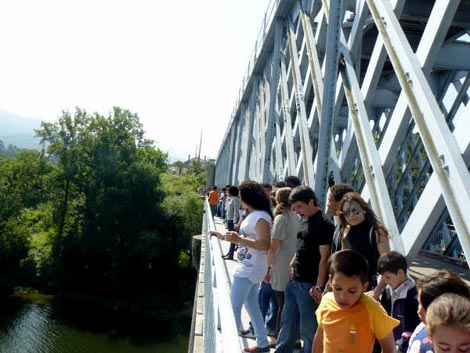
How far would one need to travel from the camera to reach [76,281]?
36094 mm

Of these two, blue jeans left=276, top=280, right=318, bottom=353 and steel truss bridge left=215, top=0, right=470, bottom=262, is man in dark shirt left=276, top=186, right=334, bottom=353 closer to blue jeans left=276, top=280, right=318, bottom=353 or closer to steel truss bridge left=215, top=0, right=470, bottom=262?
blue jeans left=276, top=280, right=318, bottom=353

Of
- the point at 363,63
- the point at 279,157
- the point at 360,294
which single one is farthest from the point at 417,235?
the point at 363,63

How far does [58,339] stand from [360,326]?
2909 cm

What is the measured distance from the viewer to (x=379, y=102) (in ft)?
18.6

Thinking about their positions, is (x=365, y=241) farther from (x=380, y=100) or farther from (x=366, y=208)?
(x=380, y=100)

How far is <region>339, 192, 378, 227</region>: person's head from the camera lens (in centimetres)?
298

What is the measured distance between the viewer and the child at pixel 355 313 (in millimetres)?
2299

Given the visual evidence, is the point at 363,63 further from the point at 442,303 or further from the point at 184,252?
the point at 184,252

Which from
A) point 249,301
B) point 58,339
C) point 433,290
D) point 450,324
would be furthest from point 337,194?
point 58,339

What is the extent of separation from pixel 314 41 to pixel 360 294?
13.6ft

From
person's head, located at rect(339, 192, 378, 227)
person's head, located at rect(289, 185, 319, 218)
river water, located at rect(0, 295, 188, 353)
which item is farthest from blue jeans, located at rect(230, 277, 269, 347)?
river water, located at rect(0, 295, 188, 353)

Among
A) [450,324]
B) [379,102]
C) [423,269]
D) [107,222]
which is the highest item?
[107,222]

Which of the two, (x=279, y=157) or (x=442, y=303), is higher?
(x=279, y=157)

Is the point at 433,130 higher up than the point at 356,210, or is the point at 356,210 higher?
the point at 433,130
